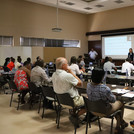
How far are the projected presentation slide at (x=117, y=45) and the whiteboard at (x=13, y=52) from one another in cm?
552

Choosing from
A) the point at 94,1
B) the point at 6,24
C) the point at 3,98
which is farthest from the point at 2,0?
the point at 3,98

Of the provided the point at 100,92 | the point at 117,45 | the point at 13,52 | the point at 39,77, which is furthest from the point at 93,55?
the point at 100,92

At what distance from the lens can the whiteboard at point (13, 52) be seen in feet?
33.3

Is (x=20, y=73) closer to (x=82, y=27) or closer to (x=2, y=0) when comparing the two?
(x=2, y=0)

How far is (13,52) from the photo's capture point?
10578 millimetres

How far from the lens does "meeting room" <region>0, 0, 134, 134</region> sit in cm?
327

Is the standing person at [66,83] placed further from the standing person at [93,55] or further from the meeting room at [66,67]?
the standing person at [93,55]

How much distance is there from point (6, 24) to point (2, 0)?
126 centimetres

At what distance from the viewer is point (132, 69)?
20.9ft

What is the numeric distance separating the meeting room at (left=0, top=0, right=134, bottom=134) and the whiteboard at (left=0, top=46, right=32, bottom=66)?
0.05 m

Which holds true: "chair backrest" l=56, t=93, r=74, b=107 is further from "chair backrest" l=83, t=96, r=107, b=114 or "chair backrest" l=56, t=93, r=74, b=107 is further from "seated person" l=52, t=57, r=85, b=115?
"chair backrest" l=83, t=96, r=107, b=114

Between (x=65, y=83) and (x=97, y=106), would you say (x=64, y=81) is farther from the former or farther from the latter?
(x=97, y=106)

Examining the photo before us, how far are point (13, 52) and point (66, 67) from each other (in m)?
7.56

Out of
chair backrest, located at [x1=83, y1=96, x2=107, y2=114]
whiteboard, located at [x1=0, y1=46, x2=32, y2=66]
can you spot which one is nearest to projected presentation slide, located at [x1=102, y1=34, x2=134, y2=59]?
whiteboard, located at [x1=0, y1=46, x2=32, y2=66]
